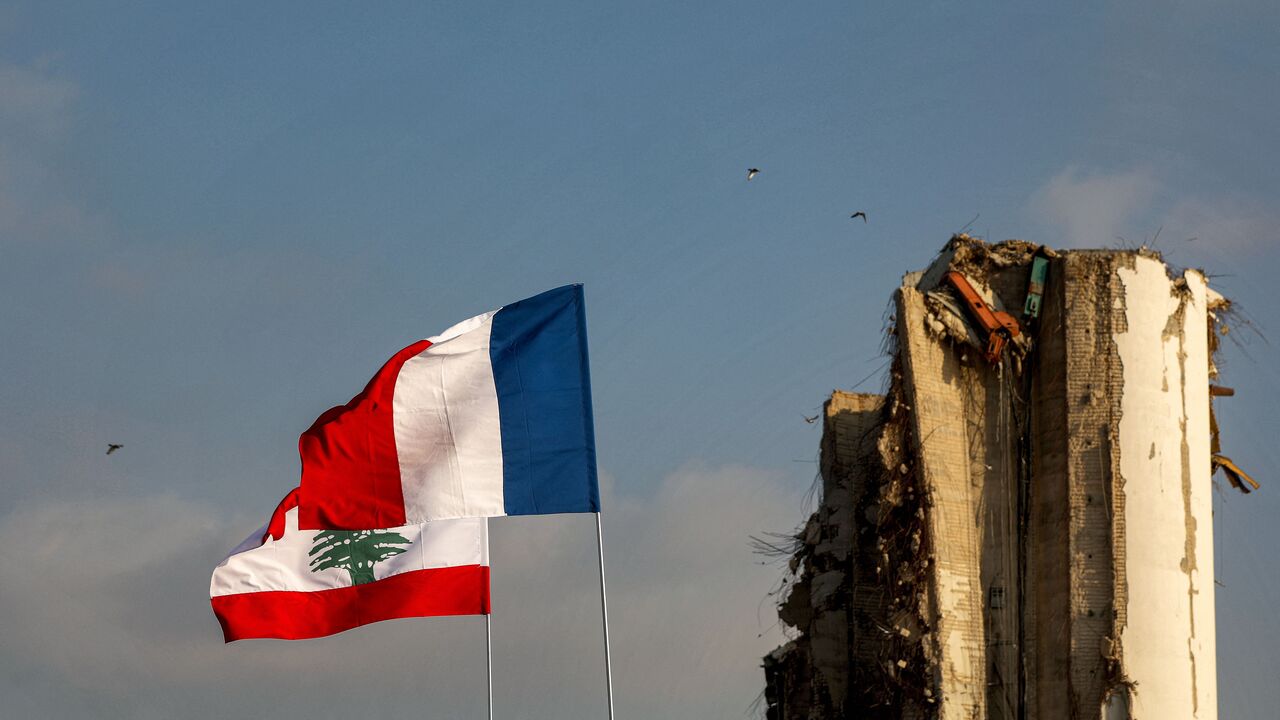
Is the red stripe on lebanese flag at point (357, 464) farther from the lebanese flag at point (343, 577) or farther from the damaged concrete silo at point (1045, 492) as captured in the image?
the damaged concrete silo at point (1045, 492)

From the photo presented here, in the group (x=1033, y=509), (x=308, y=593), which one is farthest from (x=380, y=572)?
(x=1033, y=509)

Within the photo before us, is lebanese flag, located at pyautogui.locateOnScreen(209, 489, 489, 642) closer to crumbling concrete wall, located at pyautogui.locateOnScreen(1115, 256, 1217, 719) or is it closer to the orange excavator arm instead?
the orange excavator arm

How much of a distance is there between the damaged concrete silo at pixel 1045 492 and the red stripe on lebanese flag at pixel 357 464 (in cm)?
619

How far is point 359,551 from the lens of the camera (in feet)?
66.4

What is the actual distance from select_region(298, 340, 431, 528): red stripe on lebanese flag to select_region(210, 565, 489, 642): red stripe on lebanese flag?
1.89 metres

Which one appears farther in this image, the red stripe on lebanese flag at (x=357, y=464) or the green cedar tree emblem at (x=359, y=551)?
the green cedar tree emblem at (x=359, y=551)

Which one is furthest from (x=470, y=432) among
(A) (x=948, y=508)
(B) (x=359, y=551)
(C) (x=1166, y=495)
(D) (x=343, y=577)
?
(C) (x=1166, y=495)

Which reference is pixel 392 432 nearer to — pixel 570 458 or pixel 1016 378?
pixel 570 458

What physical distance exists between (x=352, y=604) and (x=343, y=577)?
36cm

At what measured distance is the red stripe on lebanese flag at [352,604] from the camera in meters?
19.8

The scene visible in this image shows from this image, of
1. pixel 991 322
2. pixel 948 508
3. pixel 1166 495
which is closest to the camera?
pixel 1166 495

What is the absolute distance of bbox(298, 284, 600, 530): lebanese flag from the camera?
18078mm

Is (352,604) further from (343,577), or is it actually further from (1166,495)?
(1166,495)

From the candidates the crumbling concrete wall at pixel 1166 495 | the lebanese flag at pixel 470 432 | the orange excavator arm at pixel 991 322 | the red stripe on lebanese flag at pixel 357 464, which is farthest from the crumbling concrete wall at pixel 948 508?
the red stripe on lebanese flag at pixel 357 464
